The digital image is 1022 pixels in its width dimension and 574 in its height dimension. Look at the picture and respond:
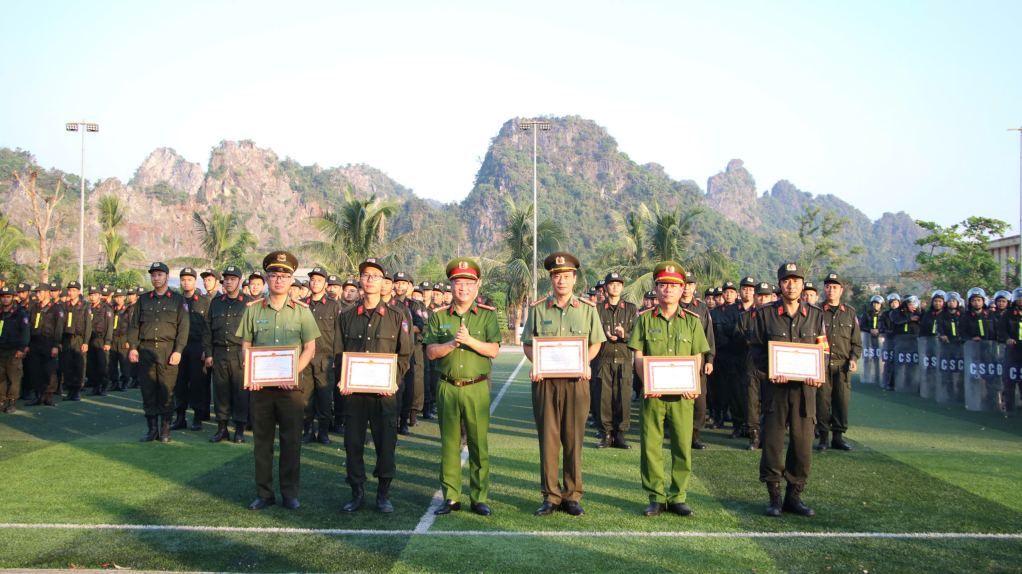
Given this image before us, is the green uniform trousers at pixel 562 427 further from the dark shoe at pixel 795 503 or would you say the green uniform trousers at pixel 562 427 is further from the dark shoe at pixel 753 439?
the dark shoe at pixel 753 439

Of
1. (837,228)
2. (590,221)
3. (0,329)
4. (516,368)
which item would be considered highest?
(590,221)

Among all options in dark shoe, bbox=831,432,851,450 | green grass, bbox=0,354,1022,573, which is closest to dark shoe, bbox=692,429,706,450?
green grass, bbox=0,354,1022,573

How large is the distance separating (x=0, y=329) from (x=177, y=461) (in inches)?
229

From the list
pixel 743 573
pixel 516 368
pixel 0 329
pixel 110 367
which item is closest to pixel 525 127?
pixel 516 368

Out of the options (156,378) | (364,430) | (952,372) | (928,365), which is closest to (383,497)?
(364,430)

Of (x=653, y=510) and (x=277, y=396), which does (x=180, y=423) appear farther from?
(x=653, y=510)

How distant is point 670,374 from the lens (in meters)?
5.79

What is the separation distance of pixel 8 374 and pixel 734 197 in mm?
165838

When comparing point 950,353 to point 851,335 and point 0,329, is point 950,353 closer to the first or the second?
point 851,335

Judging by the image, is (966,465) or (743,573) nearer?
(743,573)

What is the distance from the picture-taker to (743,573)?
176 inches

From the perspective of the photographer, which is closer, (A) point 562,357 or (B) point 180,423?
(A) point 562,357

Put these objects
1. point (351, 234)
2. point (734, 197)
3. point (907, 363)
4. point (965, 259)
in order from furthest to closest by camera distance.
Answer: point (734, 197) < point (965, 259) < point (351, 234) < point (907, 363)

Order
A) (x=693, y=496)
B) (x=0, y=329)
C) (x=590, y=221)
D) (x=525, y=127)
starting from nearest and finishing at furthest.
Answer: (x=693, y=496) < (x=0, y=329) < (x=525, y=127) < (x=590, y=221)
